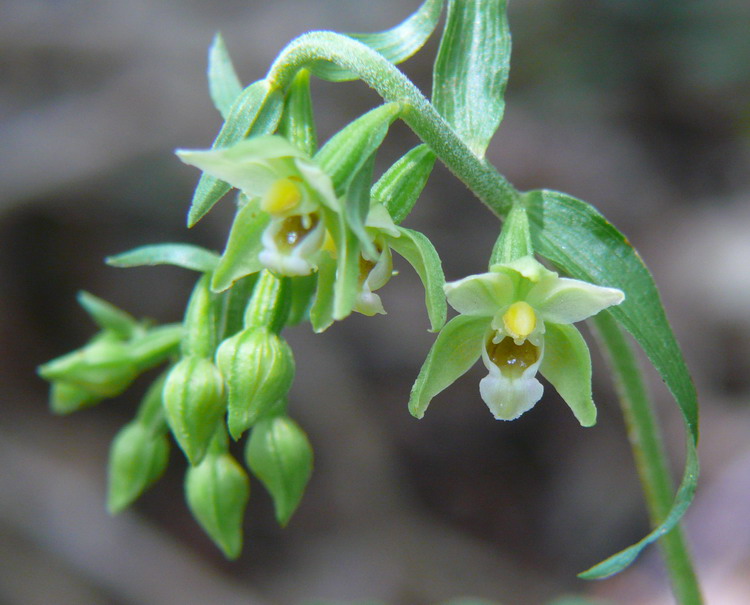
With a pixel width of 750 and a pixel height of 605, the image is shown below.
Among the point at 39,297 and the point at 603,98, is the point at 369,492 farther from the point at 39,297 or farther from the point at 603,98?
the point at 603,98

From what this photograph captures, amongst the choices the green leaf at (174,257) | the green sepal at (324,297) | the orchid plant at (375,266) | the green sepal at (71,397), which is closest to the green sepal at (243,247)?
the orchid plant at (375,266)

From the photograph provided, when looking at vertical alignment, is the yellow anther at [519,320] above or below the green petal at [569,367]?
above

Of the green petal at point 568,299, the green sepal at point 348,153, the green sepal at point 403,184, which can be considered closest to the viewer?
the green sepal at point 348,153

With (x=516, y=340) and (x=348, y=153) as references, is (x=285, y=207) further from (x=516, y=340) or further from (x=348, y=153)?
(x=516, y=340)

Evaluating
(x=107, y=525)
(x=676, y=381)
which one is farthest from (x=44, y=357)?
(x=676, y=381)

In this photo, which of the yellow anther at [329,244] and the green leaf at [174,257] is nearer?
the yellow anther at [329,244]

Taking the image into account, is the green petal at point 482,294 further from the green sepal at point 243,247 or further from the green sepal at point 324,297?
the green sepal at point 243,247
